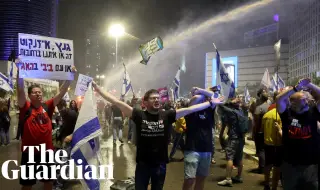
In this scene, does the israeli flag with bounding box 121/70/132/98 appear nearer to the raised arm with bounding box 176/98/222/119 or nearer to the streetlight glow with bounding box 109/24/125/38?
the streetlight glow with bounding box 109/24/125/38

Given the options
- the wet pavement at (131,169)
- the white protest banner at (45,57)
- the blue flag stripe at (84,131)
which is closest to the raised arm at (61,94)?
the white protest banner at (45,57)

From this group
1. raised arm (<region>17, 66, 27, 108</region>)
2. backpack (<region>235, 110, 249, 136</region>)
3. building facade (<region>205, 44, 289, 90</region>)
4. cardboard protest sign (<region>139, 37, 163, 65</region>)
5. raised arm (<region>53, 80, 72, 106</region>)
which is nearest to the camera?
raised arm (<region>17, 66, 27, 108</region>)

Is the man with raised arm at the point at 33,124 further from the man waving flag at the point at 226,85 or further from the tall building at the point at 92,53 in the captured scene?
the tall building at the point at 92,53

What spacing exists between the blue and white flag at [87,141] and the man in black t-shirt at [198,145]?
162 cm

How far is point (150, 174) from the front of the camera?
427cm

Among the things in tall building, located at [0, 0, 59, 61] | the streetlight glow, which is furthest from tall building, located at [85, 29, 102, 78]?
the streetlight glow

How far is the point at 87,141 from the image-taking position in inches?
172

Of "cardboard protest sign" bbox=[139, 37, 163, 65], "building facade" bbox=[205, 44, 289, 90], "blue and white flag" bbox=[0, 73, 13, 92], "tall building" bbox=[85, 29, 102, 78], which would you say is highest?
"tall building" bbox=[85, 29, 102, 78]

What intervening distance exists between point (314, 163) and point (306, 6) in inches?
4525

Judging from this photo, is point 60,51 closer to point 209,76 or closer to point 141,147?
point 141,147

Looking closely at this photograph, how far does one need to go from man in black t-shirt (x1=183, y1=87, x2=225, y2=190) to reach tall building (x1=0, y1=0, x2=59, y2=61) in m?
87.8

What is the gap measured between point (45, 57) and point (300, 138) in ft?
14.3

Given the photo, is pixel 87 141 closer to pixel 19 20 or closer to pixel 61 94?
pixel 61 94

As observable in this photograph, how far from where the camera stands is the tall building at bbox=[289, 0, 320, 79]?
95.3 m
